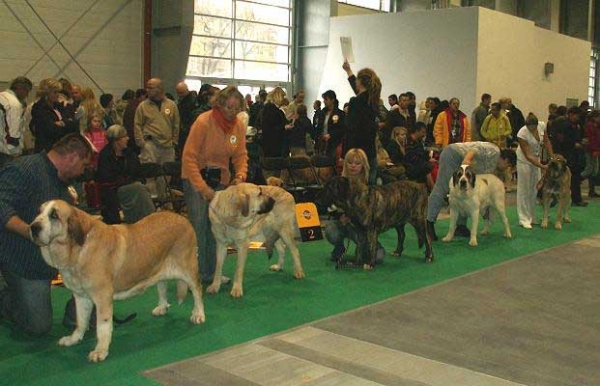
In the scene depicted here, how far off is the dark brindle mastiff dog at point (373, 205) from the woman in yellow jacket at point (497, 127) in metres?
7.26

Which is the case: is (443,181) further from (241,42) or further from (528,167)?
(241,42)

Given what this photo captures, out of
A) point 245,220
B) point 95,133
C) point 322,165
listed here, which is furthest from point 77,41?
point 245,220

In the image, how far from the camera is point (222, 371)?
4.06m

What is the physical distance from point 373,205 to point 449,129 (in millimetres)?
6212

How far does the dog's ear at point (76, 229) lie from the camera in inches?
155

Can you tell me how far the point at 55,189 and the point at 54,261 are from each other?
2.26ft

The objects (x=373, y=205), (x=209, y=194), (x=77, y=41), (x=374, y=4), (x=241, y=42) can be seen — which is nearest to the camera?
(x=209, y=194)

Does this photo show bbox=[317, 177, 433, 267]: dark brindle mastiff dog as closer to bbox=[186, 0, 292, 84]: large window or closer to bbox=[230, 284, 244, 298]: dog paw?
bbox=[230, 284, 244, 298]: dog paw

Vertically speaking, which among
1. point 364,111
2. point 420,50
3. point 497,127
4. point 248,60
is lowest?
point 364,111

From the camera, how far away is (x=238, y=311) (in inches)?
212

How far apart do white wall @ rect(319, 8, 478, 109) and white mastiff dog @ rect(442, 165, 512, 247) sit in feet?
25.2

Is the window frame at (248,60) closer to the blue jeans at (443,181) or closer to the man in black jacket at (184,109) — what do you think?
the man in black jacket at (184,109)

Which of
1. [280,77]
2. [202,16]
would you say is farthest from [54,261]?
[280,77]

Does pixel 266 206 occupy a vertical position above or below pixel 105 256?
above
